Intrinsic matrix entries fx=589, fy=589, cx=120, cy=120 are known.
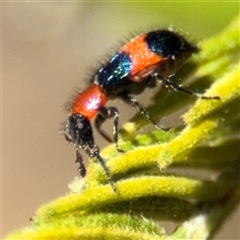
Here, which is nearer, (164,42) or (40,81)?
(164,42)

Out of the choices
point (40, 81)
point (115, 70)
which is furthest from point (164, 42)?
point (40, 81)

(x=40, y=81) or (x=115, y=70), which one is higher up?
(x=40, y=81)

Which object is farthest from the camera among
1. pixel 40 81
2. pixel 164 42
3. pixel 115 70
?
pixel 40 81

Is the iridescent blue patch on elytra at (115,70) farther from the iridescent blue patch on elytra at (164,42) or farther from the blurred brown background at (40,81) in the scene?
the blurred brown background at (40,81)

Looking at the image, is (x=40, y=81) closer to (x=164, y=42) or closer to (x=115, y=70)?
(x=115, y=70)

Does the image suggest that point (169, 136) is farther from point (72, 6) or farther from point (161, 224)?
point (72, 6)

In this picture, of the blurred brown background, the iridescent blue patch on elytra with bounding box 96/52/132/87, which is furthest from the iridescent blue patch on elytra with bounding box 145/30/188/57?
the blurred brown background

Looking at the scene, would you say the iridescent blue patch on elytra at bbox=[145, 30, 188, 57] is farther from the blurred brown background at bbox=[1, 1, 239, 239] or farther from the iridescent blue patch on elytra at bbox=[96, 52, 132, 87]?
the blurred brown background at bbox=[1, 1, 239, 239]
